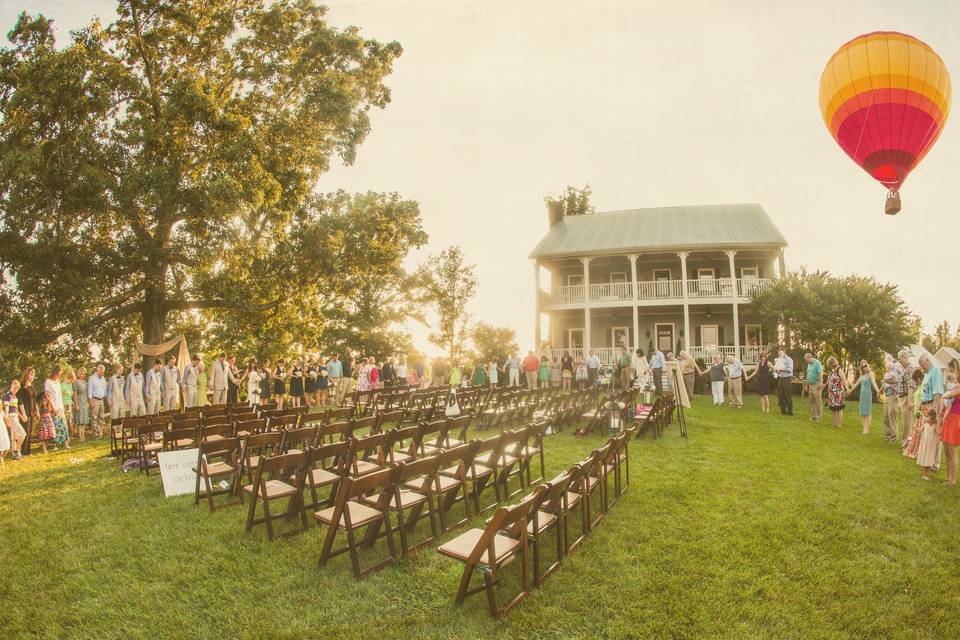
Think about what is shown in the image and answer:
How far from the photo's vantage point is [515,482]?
22.1ft

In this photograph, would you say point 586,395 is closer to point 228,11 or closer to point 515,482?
point 515,482

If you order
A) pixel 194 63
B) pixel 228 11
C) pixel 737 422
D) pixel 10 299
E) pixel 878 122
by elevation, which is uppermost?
pixel 228 11

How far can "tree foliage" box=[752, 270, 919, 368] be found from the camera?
58.9 feet

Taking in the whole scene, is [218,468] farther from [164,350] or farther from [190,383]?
[164,350]

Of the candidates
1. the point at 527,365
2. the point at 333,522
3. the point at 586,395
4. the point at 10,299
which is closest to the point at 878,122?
the point at 586,395

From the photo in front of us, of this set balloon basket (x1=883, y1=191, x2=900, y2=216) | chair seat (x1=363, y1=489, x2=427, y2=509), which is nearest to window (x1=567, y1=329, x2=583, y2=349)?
balloon basket (x1=883, y1=191, x2=900, y2=216)

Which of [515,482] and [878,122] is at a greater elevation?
[878,122]

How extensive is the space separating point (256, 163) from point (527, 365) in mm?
11604

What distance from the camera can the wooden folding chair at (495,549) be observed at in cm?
325

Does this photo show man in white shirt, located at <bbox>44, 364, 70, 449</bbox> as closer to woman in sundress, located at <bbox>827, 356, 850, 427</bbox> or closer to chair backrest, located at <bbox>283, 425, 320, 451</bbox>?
chair backrest, located at <bbox>283, 425, 320, 451</bbox>

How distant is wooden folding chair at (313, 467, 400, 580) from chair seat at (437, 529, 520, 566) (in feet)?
2.09

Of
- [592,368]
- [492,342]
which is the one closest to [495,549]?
[592,368]

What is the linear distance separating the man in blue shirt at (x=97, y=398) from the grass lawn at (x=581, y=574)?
5.74m

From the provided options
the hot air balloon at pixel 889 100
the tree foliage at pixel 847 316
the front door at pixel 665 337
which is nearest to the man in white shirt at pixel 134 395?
the hot air balloon at pixel 889 100
